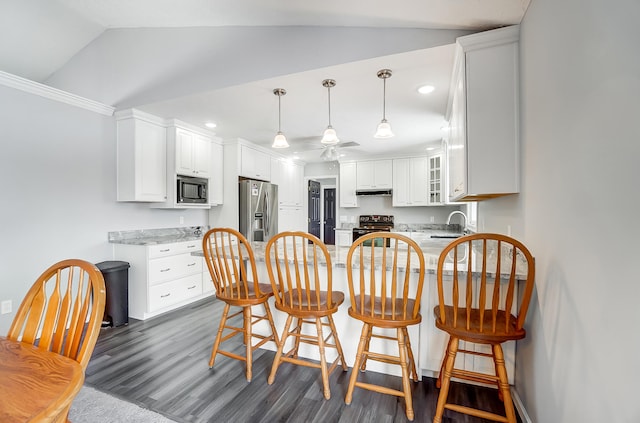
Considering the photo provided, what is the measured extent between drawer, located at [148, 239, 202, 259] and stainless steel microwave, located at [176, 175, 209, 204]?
0.58 meters

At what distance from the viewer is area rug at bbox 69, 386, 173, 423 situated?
1688 millimetres

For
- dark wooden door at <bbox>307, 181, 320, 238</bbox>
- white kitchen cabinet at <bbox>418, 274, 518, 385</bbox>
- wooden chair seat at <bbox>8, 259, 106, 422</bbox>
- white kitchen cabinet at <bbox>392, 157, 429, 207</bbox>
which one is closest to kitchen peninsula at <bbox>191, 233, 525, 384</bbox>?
white kitchen cabinet at <bbox>418, 274, 518, 385</bbox>

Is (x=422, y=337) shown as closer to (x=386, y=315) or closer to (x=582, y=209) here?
(x=386, y=315)

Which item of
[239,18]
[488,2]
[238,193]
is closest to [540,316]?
[488,2]

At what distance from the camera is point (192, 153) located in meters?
4.06

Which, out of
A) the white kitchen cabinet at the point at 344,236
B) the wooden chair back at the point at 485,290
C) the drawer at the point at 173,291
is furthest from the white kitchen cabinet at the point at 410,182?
the drawer at the point at 173,291

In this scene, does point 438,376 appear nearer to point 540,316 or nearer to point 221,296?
point 540,316

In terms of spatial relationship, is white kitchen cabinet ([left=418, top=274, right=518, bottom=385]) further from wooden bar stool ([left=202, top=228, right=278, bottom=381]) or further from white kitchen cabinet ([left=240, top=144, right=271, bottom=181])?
white kitchen cabinet ([left=240, top=144, right=271, bottom=181])

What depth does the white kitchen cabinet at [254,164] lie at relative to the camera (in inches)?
187

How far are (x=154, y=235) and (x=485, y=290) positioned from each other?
388cm

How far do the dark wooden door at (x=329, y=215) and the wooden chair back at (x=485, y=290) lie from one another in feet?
17.9

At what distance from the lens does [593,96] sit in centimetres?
108

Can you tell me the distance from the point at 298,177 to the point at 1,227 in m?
4.63

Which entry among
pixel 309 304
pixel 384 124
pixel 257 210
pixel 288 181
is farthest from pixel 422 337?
pixel 288 181
